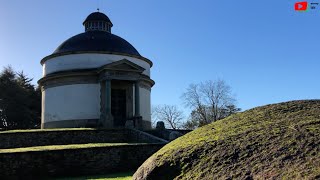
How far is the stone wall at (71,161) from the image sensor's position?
52.1 feet

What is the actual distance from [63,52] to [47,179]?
19.5m

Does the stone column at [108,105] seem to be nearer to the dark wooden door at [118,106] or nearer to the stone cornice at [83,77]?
the stone cornice at [83,77]

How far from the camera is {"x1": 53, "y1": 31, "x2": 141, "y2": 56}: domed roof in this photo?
33.9 metres

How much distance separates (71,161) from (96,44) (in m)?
19.0

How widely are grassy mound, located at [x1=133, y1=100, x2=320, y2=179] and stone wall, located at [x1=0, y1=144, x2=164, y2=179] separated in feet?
34.3

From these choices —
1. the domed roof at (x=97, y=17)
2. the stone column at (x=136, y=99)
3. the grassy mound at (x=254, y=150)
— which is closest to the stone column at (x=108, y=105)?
the stone column at (x=136, y=99)

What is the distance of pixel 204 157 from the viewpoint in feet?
19.0

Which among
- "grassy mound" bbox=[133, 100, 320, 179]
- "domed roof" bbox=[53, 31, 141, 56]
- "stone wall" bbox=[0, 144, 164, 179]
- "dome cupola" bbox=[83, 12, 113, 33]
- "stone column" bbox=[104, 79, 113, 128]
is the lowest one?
"stone wall" bbox=[0, 144, 164, 179]

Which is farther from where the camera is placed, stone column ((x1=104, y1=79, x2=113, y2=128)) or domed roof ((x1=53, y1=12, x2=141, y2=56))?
domed roof ((x1=53, y1=12, x2=141, y2=56))

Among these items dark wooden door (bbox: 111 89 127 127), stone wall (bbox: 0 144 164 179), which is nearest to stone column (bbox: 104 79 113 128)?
dark wooden door (bbox: 111 89 127 127)

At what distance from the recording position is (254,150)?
5.46 meters

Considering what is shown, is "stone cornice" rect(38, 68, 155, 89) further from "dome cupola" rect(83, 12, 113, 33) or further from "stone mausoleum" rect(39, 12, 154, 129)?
"dome cupola" rect(83, 12, 113, 33)

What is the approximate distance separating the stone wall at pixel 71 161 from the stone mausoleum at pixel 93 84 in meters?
13.2

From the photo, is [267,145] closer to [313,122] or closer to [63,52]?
[313,122]
